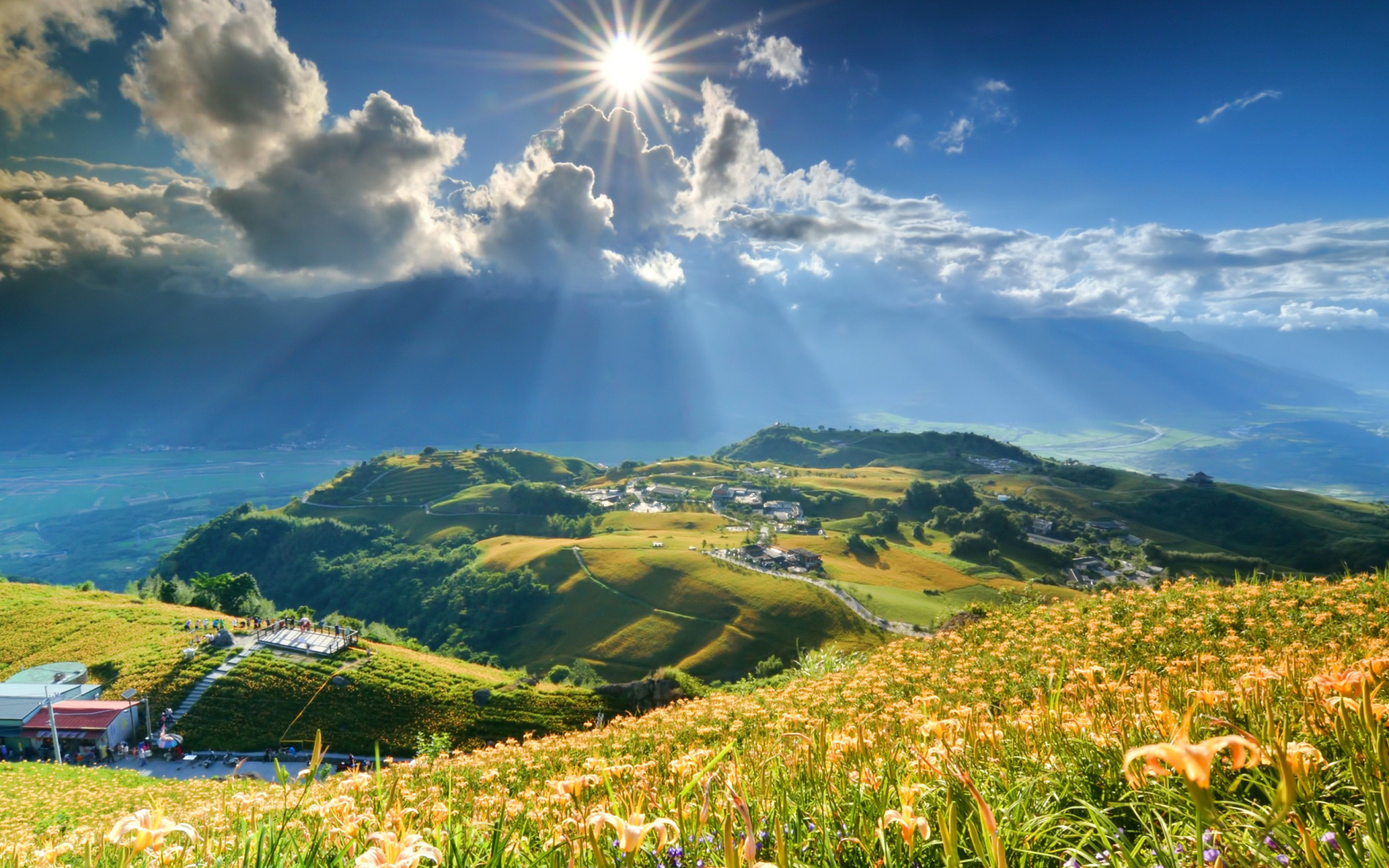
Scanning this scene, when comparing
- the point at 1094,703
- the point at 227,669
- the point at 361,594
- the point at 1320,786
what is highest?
the point at 1320,786

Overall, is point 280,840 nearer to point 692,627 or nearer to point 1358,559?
point 692,627

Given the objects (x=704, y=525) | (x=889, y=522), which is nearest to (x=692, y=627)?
(x=704, y=525)

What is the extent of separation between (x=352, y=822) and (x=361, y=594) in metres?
117

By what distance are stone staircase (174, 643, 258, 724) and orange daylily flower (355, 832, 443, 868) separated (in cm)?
4913

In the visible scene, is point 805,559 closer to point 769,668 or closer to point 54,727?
point 769,668

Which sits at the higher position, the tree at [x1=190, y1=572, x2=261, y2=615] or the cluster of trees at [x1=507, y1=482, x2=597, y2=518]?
the cluster of trees at [x1=507, y1=482, x2=597, y2=518]

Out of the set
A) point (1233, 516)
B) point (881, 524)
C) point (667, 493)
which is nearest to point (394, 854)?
point (881, 524)

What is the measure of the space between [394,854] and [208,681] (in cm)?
5109

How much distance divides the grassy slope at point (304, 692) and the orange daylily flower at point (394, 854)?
35.0 metres

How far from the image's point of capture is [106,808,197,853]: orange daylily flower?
2.17 m

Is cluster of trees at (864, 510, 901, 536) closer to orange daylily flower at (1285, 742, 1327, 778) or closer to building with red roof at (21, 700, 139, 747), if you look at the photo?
building with red roof at (21, 700, 139, 747)

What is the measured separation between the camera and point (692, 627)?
68.0 m

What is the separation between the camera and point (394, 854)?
190 cm

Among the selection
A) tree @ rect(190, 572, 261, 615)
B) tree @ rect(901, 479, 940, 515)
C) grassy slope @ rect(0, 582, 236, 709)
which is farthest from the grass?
tree @ rect(901, 479, 940, 515)
